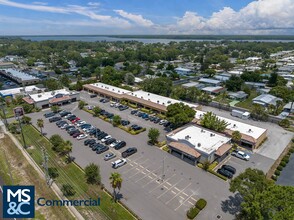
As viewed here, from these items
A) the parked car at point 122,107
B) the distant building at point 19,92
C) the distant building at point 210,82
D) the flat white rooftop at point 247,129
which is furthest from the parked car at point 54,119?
the distant building at point 210,82

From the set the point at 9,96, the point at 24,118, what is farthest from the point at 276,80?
the point at 9,96

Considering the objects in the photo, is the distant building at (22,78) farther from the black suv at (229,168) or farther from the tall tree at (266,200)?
the tall tree at (266,200)

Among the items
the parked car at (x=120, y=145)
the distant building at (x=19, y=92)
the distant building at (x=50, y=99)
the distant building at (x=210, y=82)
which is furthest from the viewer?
the distant building at (x=210, y=82)

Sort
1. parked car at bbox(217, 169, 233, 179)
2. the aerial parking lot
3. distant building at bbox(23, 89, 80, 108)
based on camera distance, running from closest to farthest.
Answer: the aerial parking lot, parked car at bbox(217, 169, 233, 179), distant building at bbox(23, 89, 80, 108)

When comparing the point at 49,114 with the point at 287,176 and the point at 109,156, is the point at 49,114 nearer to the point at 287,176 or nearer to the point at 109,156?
the point at 109,156

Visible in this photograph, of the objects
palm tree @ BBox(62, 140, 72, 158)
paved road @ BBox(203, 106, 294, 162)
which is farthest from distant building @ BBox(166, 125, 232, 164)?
palm tree @ BBox(62, 140, 72, 158)

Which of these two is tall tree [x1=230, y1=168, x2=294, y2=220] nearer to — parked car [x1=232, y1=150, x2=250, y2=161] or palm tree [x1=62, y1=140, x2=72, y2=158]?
parked car [x1=232, y1=150, x2=250, y2=161]
